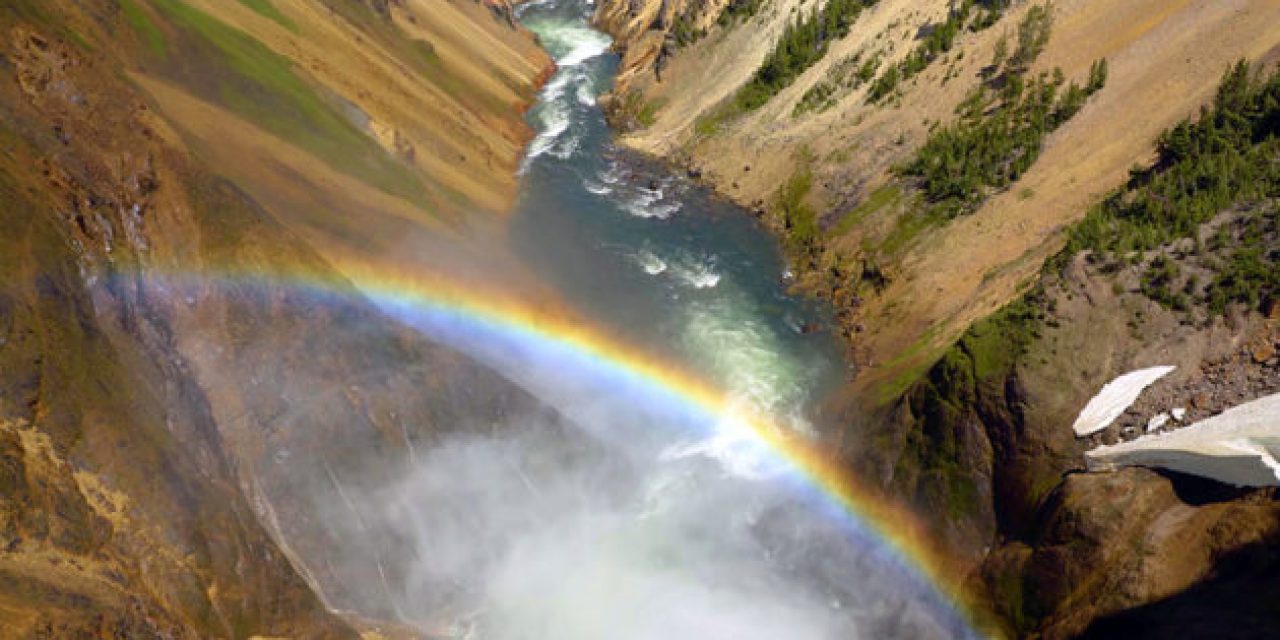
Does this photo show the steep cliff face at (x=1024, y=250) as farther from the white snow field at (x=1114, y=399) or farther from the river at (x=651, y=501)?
the river at (x=651, y=501)

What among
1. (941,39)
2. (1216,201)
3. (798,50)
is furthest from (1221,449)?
(798,50)

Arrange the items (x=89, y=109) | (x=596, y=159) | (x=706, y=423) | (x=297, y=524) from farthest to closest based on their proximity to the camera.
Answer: (x=596, y=159) → (x=706, y=423) → (x=89, y=109) → (x=297, y=524)

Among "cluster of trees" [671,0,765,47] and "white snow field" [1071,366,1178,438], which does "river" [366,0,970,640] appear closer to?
"white snow field" [1071,366,1178,438]

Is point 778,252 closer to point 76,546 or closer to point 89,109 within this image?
point 89,109

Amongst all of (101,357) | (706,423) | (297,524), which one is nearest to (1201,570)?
(706,423)

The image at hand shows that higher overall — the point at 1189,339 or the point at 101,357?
the point at 101,357

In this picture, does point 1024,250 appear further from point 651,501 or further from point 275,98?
point 275,98

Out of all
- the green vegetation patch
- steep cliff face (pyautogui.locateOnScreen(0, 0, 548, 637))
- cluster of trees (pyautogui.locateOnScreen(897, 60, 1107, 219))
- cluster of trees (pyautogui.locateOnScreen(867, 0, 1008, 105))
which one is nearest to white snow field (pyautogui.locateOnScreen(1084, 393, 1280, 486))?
steep cliff face (pyautogui.locateOnScreen(0, 0, 548, 637))

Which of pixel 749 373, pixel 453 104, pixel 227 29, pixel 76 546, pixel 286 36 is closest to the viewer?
pixel 76 546
